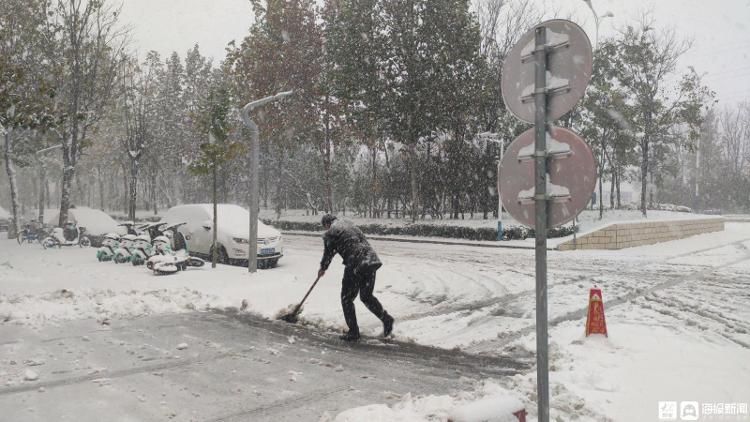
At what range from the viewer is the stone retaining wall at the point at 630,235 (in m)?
19.2

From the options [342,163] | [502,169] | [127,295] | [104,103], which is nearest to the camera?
[502,169]

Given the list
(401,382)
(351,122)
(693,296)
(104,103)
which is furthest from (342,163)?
(401,382)

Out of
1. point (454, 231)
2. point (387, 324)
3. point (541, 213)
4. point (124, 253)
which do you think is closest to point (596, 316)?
point (387, 324)

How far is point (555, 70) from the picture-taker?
3.12m

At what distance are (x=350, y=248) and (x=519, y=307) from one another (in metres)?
3.57

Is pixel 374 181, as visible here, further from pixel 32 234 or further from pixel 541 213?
pixel 541 213

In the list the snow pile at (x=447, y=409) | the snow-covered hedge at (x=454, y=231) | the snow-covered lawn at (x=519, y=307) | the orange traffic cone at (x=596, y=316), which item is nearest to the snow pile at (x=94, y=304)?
the snow-covered lawn at (x=519, y=307)

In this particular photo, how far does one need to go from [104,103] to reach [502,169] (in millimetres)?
25749

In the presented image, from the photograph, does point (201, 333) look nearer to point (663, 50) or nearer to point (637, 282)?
point (637, 282)

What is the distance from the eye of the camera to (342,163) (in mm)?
39938

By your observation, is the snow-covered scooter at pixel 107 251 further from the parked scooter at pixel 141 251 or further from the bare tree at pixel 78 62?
the bare tree at pixel 78 62

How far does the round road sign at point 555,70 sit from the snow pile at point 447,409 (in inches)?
68.1

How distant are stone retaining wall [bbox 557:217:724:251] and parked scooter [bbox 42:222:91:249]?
738 inches

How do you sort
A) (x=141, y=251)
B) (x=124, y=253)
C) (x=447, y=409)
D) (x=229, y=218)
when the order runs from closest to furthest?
(x=447, y=409)
(x=141, y=251)
(x=124, y=253)
(x=229, y=218)
